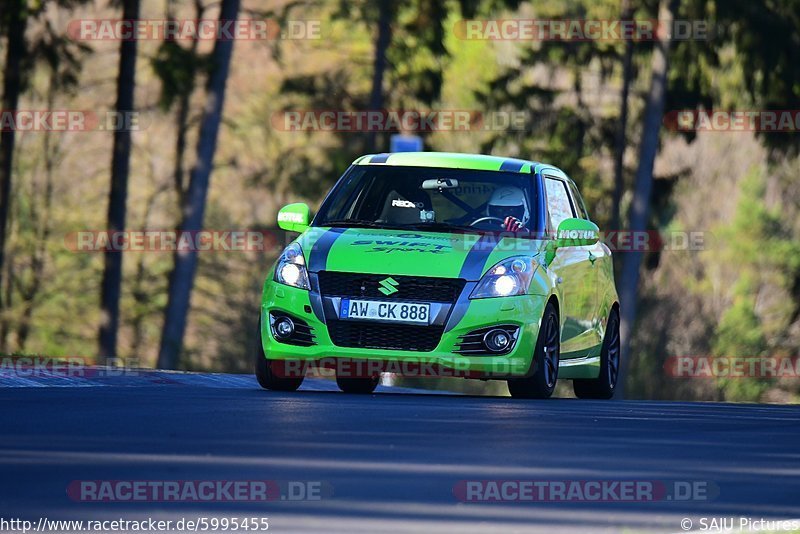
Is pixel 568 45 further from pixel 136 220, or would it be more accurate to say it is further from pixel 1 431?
pixel 1 431

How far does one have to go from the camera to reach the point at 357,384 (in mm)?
16250

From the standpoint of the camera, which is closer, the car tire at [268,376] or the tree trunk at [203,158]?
the car tire at [268,376]

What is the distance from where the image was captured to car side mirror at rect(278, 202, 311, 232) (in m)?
15.1

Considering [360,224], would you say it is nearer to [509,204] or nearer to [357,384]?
[509,204]

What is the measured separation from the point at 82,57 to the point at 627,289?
12.0m

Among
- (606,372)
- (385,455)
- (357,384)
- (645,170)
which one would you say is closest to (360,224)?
(357,384)

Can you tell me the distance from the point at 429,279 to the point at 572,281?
7.09 ft

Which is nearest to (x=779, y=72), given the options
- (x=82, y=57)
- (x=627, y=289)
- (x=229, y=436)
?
(x=627, y=289)

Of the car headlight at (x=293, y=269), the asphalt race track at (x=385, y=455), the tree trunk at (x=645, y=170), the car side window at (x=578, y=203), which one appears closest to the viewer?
the asphalt race track at (x=385, y=455)

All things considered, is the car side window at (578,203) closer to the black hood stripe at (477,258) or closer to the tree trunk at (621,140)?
the black hood stripe at (477,258)

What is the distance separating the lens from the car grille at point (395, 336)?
14102 millimetres

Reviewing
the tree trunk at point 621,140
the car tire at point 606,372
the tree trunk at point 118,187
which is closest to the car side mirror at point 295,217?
the car tire at point 606,372

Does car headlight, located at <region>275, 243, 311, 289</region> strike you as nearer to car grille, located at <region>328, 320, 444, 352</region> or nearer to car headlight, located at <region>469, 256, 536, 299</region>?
car grille, located at <region>328, 320, 444, 352</region>

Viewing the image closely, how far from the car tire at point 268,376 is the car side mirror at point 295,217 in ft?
2.93
